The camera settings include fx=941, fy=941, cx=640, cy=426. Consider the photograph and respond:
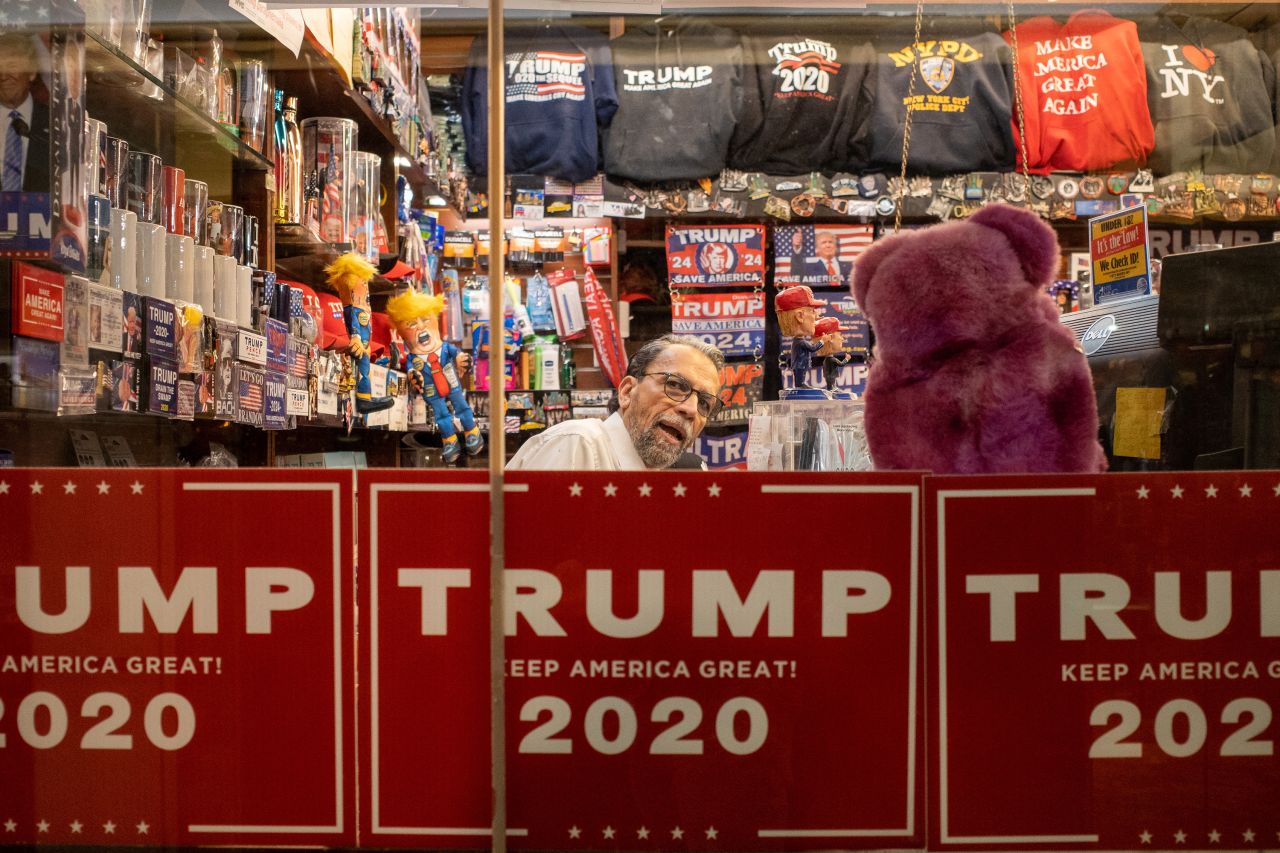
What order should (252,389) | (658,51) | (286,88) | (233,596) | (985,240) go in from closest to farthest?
(233,596) → (985,240) → (252,389) → (286,88) → (658,51)

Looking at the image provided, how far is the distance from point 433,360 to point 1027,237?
1.28 m

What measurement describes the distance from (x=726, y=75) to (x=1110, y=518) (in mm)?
1734

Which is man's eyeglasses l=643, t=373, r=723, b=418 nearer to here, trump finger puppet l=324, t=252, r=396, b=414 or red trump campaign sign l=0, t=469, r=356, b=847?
trump finger puppet l=324, t=252, r=396, b=414

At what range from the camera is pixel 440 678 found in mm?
1093

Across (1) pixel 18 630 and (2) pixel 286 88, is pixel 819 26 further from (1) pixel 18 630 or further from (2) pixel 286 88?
(1) pixel 18 630

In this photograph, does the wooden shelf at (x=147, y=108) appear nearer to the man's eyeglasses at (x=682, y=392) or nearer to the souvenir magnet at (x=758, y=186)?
the man's eyeglasses at (x=682, y=392)

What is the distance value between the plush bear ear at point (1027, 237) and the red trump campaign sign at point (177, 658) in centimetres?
89

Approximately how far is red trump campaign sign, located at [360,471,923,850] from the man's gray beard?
717mm

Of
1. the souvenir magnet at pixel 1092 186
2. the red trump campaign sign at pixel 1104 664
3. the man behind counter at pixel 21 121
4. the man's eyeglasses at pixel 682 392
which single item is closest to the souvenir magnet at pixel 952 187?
the souvenir magnet at pixel 1092 186

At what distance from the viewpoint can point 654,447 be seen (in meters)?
1.87

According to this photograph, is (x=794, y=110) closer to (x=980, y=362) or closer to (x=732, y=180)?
(x=732, y=180)

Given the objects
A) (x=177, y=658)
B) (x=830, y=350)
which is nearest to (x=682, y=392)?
(x=830, y=350)

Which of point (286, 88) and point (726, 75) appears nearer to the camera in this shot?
point (286, 88)

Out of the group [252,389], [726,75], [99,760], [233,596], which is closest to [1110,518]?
[233,596]
